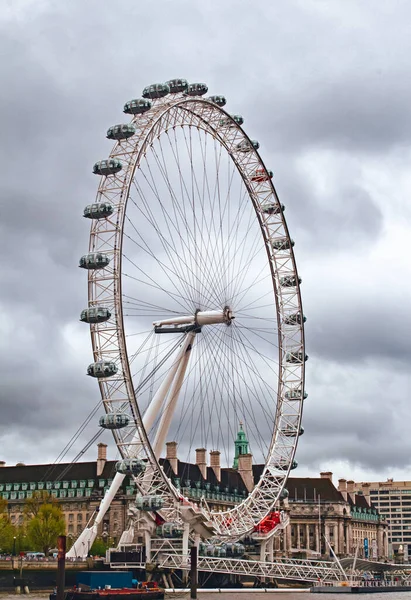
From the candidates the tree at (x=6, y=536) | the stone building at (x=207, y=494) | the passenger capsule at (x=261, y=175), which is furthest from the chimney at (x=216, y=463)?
the passenger capsule at (x=261, y=175)

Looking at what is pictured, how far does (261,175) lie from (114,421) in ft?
106

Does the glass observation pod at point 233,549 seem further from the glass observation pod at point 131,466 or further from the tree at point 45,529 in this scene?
the tree at point 45,529

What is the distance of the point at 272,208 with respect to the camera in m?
96.0

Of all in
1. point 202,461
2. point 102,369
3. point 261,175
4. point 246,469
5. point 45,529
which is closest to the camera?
point 102,369

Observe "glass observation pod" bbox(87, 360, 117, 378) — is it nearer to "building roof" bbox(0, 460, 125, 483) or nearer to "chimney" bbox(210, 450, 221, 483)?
"building roof" bbox(0, 460, 125, 483)

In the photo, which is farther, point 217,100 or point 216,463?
point 216,463

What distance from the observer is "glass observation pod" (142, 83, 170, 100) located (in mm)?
79269

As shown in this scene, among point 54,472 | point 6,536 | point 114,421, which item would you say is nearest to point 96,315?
point 114,421

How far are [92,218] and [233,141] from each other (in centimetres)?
2141

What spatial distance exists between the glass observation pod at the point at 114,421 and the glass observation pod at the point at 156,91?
81.4 ft

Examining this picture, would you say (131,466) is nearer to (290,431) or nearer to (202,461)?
(290,431)

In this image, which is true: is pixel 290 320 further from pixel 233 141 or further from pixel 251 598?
pixel 251 598

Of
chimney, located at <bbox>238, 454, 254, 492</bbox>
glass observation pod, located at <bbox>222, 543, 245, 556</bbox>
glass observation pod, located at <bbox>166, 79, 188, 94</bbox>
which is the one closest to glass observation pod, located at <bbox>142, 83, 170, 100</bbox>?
glass observation pod, located at <bbox>166, 79, 188, 94</bbox>

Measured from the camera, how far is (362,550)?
185 meters
